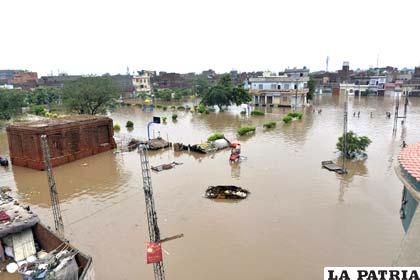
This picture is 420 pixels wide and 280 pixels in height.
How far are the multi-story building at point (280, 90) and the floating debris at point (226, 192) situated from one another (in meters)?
42.8

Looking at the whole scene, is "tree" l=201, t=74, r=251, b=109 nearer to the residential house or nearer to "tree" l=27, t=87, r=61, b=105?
"tree" l=27, t=87, r=61, b=105

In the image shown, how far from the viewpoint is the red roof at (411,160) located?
6176 millimetres

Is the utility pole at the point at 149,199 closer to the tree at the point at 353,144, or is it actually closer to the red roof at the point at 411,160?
the red roof at the point at 411,160

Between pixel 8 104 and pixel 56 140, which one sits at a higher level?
pixel 8 104

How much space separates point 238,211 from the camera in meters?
15.4

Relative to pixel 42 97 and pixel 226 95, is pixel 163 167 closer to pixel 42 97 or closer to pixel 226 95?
pixel 226 95

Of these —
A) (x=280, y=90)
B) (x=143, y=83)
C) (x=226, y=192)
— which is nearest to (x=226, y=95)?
(x=280, y=90)

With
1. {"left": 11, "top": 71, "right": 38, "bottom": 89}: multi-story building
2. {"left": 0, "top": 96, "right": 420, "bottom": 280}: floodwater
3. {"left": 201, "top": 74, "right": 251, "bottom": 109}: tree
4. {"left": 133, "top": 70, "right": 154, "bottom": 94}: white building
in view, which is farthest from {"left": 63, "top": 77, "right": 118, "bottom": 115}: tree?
{"left": 11, "top": 71, "right": 38, "bottom": 89}: multi-story building

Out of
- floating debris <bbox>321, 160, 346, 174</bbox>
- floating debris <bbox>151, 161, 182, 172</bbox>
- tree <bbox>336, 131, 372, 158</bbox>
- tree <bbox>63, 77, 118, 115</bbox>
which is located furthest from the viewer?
tree <bbox>63, 77, 118, 115</bbox>

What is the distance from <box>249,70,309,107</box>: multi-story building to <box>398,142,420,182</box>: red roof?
5015cm

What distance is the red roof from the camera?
618 centimetres

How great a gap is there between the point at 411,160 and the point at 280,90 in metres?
52.8

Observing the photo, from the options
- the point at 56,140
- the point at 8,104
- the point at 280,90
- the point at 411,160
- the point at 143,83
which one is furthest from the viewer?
the point at 143,83

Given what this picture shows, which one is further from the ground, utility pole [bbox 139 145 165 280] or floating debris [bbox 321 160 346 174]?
utility pole [bbox 139 145 165 280]
